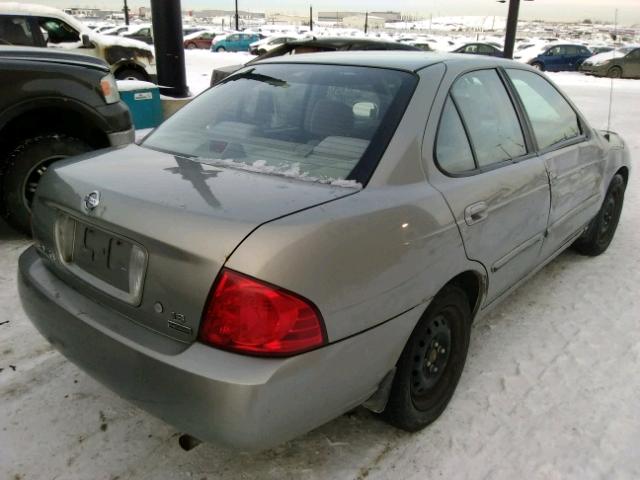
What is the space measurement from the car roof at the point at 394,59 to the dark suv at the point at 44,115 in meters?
2.01

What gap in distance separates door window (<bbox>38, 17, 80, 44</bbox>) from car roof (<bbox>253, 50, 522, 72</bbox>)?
8185mm

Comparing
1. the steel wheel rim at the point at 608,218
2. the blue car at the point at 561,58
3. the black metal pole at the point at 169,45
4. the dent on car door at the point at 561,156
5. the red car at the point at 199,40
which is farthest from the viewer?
the red car at the point at 199,40

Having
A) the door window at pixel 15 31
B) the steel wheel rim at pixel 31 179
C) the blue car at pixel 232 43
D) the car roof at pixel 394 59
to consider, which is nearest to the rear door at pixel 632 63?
the blue car at pixel 232 43

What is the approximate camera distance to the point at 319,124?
246cm

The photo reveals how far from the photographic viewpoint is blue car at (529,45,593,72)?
2658cm

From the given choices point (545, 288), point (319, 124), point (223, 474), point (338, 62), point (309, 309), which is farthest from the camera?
point (545, 288)

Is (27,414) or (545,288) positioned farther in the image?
(545,288)

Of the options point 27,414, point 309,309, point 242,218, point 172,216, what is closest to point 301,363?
point 309,309

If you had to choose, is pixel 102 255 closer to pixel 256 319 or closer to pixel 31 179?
pixel 256 319

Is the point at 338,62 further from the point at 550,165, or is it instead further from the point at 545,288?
the point at 545,288

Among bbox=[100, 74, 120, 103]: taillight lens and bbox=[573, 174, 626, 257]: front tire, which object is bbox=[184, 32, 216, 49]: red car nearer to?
bbox=[100, 74, 120, 103]: taillight lens

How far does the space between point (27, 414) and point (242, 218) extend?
1.49 m

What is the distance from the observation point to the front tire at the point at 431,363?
7.43ft

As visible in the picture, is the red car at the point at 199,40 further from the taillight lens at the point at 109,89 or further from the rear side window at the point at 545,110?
the rear side window at the point at 545,110
